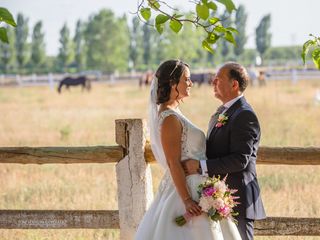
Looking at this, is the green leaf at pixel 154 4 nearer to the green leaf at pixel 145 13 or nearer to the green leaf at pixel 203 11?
the green leaf at pixel 145 13

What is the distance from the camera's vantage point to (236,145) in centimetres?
438

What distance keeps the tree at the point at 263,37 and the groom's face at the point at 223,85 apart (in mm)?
98189

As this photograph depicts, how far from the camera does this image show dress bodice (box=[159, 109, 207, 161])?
4.37m

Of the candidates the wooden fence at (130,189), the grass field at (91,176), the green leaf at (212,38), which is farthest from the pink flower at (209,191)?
the grass field at (91,176)

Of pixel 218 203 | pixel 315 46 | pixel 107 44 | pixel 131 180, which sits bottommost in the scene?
pixel 107 44

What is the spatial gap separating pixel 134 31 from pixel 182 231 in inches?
4179

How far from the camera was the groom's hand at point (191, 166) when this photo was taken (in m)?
4.40

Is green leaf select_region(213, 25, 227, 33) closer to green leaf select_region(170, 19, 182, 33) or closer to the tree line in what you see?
green leaf select_region(170, 19, 182, 33)

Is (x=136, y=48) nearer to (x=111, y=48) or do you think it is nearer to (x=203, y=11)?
(x=111, y=48)

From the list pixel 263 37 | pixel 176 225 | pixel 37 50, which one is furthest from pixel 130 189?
pixel 263 37

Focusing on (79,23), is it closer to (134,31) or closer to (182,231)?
(134,31)

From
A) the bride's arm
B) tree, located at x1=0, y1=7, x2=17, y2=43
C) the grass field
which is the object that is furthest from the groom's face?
the grass field

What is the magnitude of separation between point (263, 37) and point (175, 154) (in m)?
101

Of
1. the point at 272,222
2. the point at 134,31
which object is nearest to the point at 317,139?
the point at 272,222
